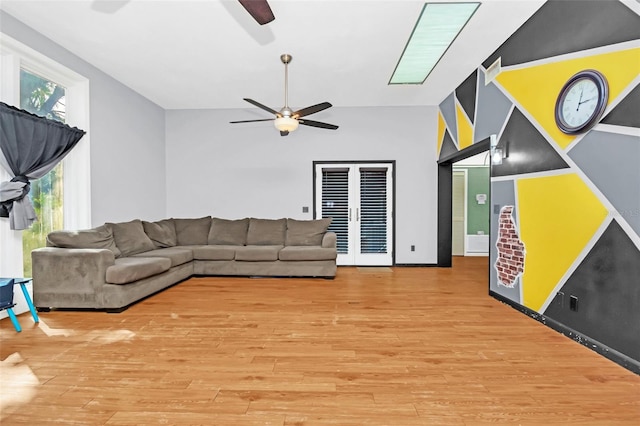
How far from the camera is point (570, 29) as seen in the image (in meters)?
2.63

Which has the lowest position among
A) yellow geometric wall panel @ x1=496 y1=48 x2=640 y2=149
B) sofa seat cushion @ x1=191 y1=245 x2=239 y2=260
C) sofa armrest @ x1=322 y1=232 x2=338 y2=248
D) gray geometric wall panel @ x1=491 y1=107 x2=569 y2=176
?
sofa seat cushion @ x1=191 y1=245 x2=239 y2=260

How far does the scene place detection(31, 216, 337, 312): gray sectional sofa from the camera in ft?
10.7

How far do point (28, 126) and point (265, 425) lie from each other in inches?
157

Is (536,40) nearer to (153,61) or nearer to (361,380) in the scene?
(361,380)

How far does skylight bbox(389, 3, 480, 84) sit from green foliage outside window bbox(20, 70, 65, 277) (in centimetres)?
454

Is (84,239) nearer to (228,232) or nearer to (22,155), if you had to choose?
(22,155)

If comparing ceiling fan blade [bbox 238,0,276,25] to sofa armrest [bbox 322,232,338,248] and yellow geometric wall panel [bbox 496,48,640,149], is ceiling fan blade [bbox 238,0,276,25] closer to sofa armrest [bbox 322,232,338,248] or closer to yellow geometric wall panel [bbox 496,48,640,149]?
yellow geometric wall panel [bbox 496,48,640,149]

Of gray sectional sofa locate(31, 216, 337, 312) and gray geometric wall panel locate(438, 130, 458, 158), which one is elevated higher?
gray geometric wall panel locate(438, 130, 458, 158)

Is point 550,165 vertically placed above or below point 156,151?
below

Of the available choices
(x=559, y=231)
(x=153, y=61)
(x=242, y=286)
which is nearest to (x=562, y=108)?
(x=559, y=231)

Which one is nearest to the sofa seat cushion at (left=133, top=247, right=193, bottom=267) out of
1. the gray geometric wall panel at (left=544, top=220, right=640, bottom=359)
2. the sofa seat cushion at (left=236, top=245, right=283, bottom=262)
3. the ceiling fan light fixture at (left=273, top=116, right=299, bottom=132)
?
the sofa seat cushion at (left=236, top=245, right=283, bottom=262)

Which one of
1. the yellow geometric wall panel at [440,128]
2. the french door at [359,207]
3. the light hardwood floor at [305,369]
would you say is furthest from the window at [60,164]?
the yellow geometric wall panel at [440,128]

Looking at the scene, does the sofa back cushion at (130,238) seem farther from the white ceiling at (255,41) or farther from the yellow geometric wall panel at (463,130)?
the yellow geometric wall panel at (463,130)

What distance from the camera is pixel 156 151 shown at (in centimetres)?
581
